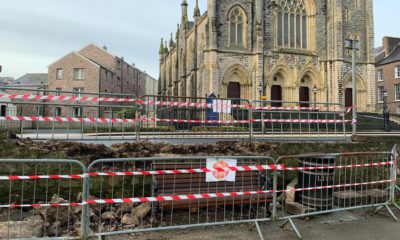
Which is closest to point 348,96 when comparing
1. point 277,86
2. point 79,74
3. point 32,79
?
point 277,86

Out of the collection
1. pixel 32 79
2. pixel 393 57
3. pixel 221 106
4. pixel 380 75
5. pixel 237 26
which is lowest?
pixel 221 106

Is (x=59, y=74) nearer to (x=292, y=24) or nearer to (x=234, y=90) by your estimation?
(x=234, y=90)

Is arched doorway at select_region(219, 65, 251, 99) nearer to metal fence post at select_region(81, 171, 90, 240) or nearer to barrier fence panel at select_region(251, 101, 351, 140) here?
barrier fence panel at select_region(251, 101, 351, 140)

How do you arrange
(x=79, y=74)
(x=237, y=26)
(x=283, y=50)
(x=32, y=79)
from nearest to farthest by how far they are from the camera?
(x=237, y=26) < (x=283, y=50) < (x=79, y=74) < (x=32, y=79)

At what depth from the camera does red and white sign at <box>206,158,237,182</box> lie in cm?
500

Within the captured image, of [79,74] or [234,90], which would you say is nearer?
[234,90]

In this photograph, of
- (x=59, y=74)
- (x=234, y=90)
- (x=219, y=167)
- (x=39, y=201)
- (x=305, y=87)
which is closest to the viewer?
(x=219, y=167)

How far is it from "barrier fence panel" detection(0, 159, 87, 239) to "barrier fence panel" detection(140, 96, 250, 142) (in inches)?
103

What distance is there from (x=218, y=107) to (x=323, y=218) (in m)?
3.98

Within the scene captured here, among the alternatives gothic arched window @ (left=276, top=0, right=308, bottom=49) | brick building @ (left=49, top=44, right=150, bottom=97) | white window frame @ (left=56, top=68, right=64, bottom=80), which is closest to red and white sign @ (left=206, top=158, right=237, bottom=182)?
gothic arched window @ (left=276, top=0, right=308, bottom=49)

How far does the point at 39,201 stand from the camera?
5953 mm

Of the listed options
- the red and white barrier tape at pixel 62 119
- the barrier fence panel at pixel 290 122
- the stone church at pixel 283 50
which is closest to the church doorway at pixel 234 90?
the stone church at pixel 283 50

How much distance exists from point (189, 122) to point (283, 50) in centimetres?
2022

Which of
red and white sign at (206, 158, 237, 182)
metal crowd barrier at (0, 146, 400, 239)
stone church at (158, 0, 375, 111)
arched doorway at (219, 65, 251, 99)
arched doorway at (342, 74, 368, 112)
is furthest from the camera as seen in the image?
arched doorway at (342, 74, 368, 112)
